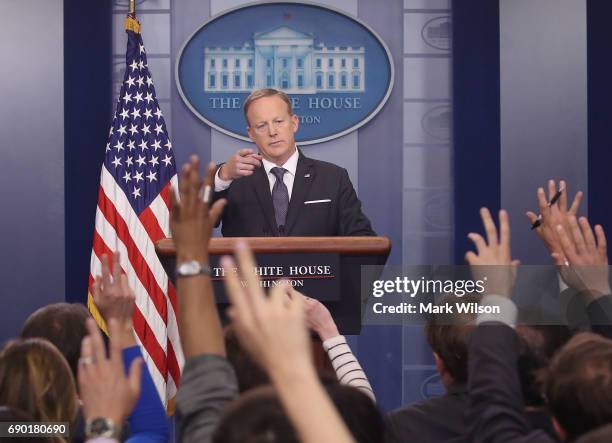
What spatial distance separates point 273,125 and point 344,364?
5.84ft

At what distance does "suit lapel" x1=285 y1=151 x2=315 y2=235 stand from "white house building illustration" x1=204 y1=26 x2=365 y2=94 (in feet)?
4.92

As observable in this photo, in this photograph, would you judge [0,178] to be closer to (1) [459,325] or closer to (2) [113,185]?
(2) [113,185]

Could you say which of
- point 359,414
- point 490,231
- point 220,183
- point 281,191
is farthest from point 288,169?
point 359,414

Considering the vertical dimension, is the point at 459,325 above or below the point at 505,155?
below

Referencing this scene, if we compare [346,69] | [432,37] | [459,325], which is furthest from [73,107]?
[459,325]

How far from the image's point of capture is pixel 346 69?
208 inches

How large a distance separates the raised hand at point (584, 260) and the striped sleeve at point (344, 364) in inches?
21.8

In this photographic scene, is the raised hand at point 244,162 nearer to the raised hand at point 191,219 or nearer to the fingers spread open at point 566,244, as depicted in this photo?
the fingers spread open at point 566,244

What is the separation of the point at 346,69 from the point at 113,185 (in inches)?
56.3

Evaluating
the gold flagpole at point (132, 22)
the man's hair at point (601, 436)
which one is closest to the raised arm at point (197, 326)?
the man's hair at point (601, 436)

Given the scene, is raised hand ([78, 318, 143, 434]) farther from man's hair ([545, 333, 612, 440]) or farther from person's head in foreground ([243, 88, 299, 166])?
person's head in foreground ([243, 88, 299, 166])

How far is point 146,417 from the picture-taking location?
1.84 m

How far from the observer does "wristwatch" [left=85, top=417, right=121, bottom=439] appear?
4.83 feet

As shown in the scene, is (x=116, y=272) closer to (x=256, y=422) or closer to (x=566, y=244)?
(x=256, y=422)
